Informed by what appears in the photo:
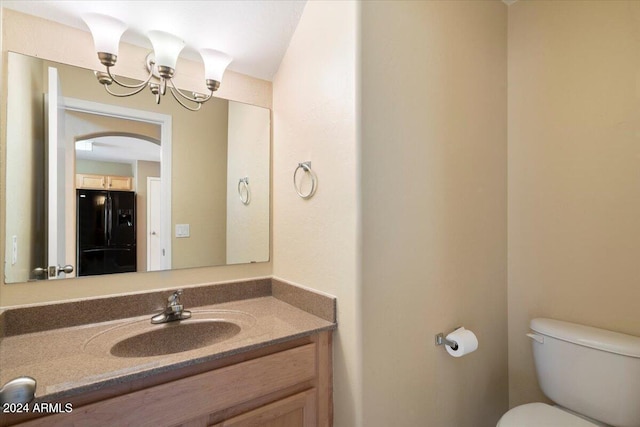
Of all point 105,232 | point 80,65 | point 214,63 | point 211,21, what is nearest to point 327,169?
point 214,63

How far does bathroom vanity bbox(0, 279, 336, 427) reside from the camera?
0.81 meters

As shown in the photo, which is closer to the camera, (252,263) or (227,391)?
(227,391)

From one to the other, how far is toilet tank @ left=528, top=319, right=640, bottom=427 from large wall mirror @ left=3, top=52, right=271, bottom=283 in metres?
1.44

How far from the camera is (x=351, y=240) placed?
1.11 metres

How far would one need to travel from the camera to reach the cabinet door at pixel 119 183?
1301mm

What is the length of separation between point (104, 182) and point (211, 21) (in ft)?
2.83

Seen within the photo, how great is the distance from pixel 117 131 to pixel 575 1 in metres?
2.26

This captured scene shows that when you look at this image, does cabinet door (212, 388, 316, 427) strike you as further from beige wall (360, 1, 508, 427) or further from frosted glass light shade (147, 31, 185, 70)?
frosted glass light shade (147, 31, 185, 70)

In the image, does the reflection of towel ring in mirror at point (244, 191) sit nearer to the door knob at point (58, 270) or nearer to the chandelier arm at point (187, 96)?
the chandelier arm at point (187, 96)

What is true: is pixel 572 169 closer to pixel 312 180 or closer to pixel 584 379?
pixel 584 379

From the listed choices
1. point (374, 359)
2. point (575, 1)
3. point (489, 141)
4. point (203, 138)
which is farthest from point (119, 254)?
point (575, 1)

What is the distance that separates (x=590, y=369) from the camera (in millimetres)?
1252

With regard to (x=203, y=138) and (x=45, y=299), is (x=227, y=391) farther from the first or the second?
(x=203, y=138)

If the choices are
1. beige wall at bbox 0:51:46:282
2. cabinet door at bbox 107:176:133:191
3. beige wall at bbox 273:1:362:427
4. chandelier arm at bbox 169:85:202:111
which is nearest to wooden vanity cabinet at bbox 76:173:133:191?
cabinet door at bbox 107:176:133:191
